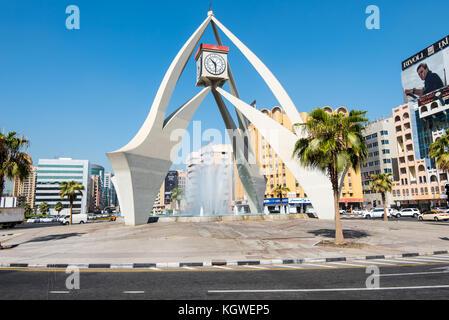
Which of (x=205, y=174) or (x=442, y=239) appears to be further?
(x=205, y=174)

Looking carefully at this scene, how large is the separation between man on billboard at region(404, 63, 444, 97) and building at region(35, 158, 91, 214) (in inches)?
4594

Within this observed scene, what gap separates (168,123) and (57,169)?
11573 cm

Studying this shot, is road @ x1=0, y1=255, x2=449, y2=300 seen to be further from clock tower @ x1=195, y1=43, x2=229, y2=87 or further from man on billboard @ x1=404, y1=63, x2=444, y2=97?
man on billboard @ x1=404, y1=63, x2=444, y2=97

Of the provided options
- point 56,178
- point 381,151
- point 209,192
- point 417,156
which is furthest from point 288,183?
point 56,178

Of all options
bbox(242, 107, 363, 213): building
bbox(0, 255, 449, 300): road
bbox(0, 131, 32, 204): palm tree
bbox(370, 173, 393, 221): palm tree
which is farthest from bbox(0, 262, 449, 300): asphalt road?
bbox(242, 107, 363, 213): building

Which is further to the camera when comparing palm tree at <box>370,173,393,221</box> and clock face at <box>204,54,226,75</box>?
clock face at <box>204,54,226,75</box>

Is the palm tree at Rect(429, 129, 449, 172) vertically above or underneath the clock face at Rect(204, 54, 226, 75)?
underneath

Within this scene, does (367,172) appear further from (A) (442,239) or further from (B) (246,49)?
(A) (442,239)

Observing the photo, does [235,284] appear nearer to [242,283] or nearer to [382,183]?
[242,283]

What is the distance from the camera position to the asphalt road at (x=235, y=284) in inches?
263

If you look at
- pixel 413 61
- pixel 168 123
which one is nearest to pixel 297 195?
pixel 413 61

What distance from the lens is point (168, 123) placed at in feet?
99.6

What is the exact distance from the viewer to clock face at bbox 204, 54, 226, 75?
38812mm
